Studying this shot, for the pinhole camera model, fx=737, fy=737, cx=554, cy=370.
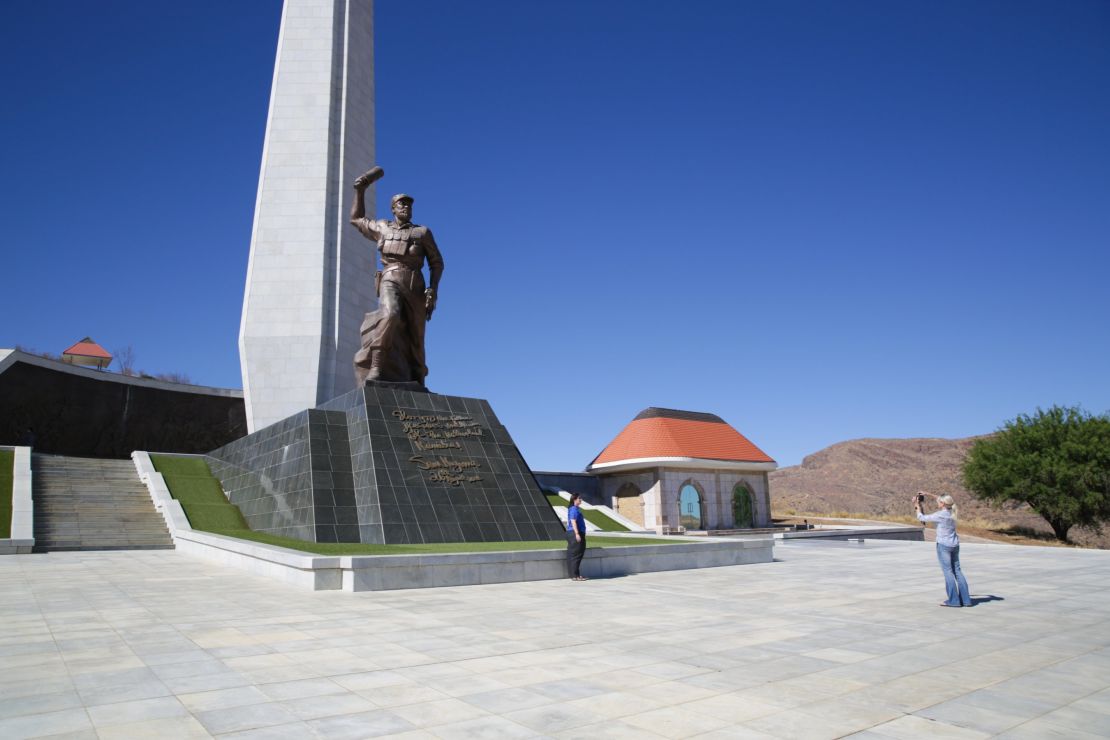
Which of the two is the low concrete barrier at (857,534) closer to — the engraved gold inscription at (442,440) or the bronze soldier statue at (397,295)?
the engraved gold inscription at (442,440)

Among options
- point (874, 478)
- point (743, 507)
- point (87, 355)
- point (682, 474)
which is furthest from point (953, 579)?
point (874, 478)

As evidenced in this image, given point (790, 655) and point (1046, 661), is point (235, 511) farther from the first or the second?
point (1046, 661)

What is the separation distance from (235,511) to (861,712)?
16074 mm

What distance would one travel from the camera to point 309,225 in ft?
82.5

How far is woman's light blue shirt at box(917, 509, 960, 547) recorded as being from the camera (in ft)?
27.2

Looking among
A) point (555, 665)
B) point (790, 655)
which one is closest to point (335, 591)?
point (555, 665)

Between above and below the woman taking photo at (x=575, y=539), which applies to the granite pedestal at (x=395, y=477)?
above

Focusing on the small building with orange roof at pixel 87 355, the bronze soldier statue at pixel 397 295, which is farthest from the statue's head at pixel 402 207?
the small building with orange roof at pixel 87 355

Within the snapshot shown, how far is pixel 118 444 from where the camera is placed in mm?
27938

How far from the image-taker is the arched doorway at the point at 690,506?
1208 inches

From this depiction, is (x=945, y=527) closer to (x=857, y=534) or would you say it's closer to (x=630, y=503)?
(x=857, y=534)

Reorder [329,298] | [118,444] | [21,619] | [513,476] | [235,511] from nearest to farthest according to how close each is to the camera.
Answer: [21,619], [513,476], [235,511], [329,298], [118,444]

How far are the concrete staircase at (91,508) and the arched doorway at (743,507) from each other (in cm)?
2303

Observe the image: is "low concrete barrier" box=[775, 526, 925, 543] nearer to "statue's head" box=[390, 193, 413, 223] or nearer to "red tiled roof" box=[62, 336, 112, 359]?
"statue's head" box=[390, 193, 413, 223]
